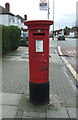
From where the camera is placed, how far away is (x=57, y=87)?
476 cm

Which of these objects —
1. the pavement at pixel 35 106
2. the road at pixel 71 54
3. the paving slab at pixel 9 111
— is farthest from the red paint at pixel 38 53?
the road at pixel 71 54

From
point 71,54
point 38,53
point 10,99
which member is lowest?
point 10,99

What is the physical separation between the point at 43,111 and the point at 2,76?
3.00 meters

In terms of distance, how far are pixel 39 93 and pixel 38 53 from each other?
3.04 feet

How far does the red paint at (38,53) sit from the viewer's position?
3.23m

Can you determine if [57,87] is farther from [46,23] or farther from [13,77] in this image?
[46,23]

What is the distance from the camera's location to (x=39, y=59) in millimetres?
3363

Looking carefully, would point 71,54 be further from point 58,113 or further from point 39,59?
point 58,113

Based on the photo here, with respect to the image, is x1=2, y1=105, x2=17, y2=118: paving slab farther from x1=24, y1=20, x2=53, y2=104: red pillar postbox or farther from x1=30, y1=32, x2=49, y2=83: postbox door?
x1=30, y1=32, x2=49, y2=83: postbox door

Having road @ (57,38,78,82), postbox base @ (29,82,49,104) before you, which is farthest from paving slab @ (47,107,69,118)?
road @ (57,38,78,82)

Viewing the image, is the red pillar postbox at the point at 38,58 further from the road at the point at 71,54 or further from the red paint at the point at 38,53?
the road at the point at 71,54

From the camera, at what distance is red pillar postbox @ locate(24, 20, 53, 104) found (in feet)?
10.7

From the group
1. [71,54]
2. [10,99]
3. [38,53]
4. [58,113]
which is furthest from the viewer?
[71,54]

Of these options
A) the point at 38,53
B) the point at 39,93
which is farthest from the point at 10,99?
the point at 38,53
